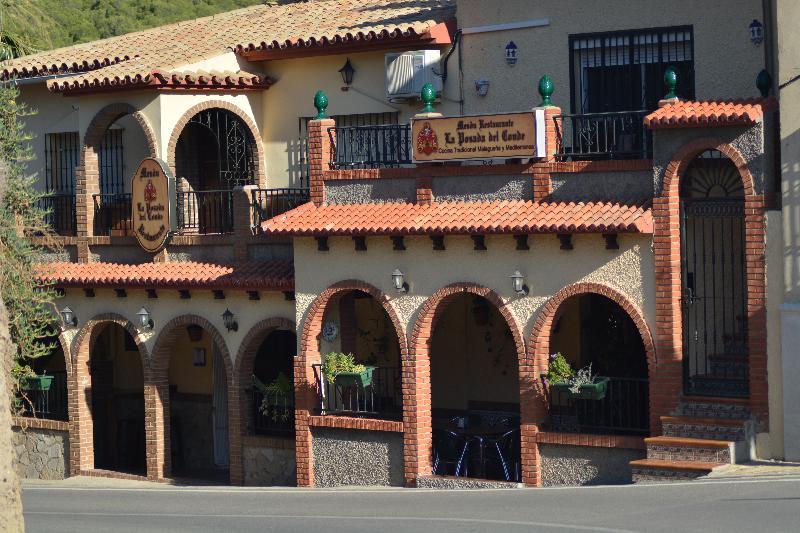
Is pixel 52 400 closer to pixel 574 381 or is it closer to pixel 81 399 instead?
pixel 81 399

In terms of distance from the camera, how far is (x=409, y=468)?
73.3 feet

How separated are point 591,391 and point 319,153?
580cm

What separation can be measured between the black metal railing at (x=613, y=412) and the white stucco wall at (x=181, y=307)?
514 centimetres

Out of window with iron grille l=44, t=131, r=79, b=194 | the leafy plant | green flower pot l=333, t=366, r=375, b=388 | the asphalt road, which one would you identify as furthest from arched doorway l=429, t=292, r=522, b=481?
window with iron grille l=44, t=131, r=79, b=194

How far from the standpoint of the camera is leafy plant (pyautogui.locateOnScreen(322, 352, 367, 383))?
76.1 feet

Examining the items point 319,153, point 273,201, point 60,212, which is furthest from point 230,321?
point 60,212

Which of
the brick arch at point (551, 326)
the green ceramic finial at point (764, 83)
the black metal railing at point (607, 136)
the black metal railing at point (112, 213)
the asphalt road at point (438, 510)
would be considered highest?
the green ceramic finial at point (764, 83)

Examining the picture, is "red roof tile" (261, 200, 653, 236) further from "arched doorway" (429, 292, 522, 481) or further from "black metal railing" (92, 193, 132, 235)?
"black metal railing" (92, 193, 132, 235)

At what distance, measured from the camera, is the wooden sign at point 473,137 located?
841 inches

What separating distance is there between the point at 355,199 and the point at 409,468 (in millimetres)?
3989

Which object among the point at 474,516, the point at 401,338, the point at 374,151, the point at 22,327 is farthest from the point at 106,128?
the point at 474,516

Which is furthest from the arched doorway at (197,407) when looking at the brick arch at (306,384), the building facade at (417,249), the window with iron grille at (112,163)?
the brick arch at (306,384)

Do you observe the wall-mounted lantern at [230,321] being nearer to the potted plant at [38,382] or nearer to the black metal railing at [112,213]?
the black metal railing at [112,213]

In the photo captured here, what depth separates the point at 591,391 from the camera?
67.3 ft
